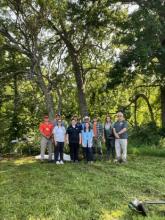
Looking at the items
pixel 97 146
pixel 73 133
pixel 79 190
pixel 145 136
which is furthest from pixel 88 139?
pixel 145 136

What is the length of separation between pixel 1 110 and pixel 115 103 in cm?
667

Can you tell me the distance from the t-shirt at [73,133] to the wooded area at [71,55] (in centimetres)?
183

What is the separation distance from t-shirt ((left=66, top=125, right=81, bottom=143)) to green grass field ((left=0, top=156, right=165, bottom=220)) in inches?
37.9

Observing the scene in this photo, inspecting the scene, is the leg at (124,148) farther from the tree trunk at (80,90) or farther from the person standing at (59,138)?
the tree trunk at (80,90)

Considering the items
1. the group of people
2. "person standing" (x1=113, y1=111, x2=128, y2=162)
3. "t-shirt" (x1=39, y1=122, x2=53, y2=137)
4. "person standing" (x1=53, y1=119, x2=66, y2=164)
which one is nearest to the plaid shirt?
the group of people

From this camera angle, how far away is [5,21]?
50.8ft

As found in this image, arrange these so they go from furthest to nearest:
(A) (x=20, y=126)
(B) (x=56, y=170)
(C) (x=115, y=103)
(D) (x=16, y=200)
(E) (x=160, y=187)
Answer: (C) (x=115, y=103) < (A) (x=20, y=126) < (B) (x=56, y=170) < (E) (x=160, y=187) < (D) (x=16, y=200)

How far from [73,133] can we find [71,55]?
7101 millimetres

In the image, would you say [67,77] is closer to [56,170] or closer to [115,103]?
[115,103]

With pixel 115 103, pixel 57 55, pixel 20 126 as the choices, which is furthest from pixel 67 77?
pixel 115 103

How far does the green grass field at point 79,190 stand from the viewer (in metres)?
7.56

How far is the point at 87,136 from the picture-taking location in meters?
14.1

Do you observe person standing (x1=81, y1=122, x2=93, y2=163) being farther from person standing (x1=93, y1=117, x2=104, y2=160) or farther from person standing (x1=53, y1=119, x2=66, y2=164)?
person standing (x1=93, y1=117, x2=104, y2=160)

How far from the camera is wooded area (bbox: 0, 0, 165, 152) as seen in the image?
1560 cm
